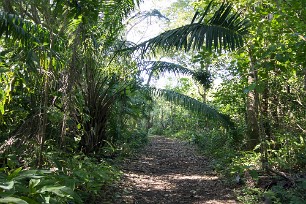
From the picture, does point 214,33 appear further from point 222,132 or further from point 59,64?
point 222,132

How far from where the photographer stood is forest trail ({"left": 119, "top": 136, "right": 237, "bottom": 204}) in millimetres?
5043

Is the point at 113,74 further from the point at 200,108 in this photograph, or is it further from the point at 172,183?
the point at 172,183

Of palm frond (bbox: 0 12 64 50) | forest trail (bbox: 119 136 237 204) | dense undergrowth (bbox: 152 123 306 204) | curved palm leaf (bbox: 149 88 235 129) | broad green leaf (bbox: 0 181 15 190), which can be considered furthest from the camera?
curved palm leaf (bbox: 149 88 235 129)

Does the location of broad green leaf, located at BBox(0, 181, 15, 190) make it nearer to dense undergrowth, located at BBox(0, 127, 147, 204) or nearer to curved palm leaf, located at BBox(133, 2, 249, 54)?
dense undergrowth, located at BBox(0, 127, 147, 204)

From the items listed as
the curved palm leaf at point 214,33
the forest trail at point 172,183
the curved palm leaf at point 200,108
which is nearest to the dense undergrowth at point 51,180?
the forest trail at point 172,183

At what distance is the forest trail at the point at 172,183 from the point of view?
5.04m

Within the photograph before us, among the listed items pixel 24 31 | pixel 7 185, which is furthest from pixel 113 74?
pixel 7 185

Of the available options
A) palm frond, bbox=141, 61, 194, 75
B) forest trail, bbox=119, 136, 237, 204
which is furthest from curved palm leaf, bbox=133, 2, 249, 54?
palm frond, bbox=141, 61, 194, 75

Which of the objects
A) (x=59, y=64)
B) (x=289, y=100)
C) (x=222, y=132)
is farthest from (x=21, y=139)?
→ (x=222, y=132)

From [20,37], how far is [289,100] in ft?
16.7

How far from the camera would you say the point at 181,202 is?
4.89 meters

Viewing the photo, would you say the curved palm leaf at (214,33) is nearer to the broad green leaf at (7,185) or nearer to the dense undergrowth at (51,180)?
the dense undergrowth at (51,180)

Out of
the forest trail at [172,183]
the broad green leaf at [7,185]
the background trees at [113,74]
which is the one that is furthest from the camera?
the forest trail at [172,183]

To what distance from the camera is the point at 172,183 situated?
616 cm
